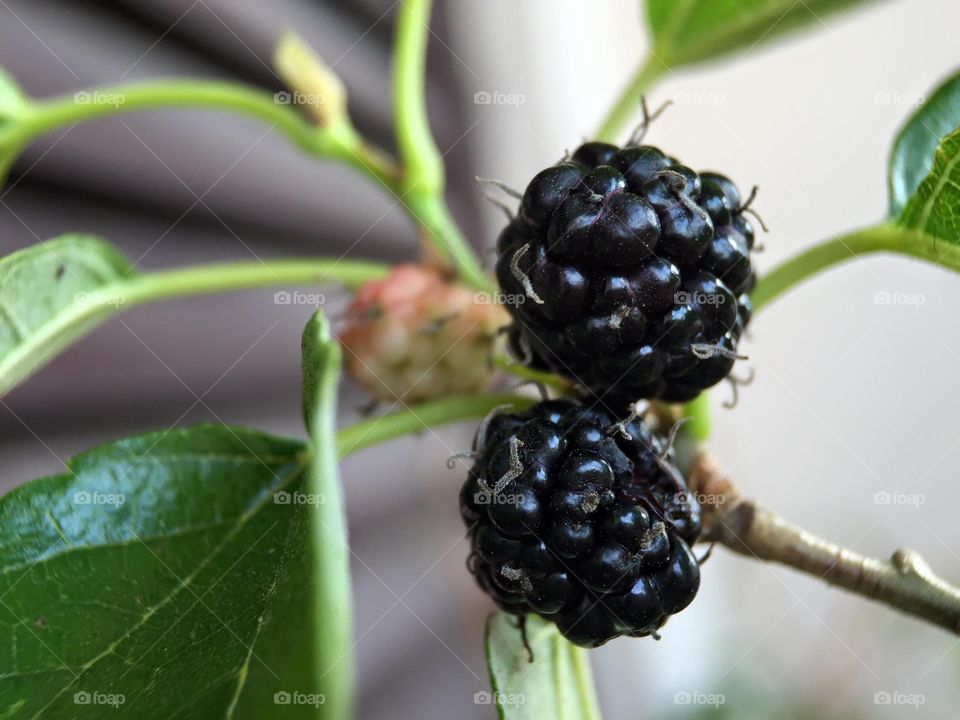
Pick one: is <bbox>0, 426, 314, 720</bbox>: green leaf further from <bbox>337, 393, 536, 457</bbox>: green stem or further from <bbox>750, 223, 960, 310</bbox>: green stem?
<bbox>750, 223, 960, 310</bbox>: green stem

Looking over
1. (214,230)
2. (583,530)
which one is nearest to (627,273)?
(583,530)

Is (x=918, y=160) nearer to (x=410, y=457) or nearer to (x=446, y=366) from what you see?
(x=446, y=366)

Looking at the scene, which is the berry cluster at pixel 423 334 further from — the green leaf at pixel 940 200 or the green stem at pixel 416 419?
the green leaf at pixel 940 200

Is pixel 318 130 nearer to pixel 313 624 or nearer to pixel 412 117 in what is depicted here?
pixel 412 117

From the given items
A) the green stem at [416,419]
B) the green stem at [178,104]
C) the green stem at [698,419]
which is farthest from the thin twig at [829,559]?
the green stem at [178,104]

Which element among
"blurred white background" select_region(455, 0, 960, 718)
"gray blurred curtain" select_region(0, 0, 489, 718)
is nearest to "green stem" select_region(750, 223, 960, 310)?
"gray blurred curtain" select_region(0, 0, 489, 718)

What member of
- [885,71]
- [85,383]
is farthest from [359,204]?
[885,71]
